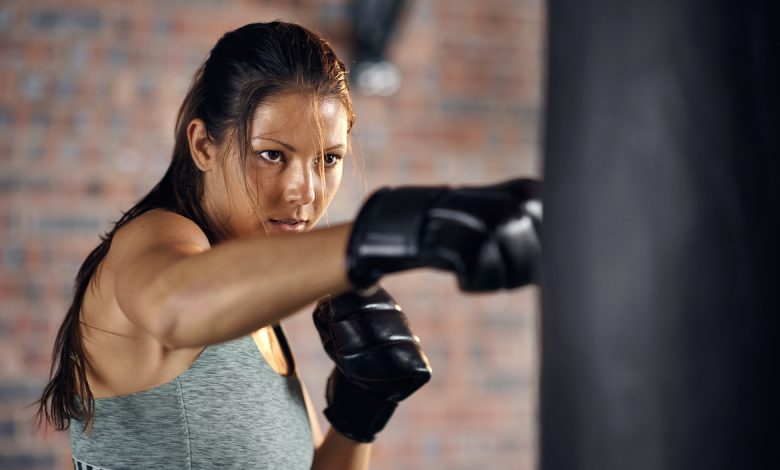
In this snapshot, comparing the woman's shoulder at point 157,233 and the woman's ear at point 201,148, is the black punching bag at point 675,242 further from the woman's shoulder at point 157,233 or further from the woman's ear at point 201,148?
the woman's ear at point 201,148

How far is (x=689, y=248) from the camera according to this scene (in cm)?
48

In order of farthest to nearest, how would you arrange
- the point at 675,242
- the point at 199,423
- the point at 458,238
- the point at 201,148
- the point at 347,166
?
1. the point at 347,166
2. the point at 201,148
3. the point at 199,423
4. the point at 458,238
5. the point at 675,242

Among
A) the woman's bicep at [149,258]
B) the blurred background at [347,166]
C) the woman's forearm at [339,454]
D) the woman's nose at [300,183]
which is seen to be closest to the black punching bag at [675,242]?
the woman's bicep at [149,258]

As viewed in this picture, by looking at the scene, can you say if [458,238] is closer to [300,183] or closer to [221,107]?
[300,183]

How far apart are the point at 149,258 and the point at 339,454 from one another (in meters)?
0.73

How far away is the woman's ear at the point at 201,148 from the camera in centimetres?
109

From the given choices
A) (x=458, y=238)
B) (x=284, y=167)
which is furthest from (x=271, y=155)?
(x=458, y=238)

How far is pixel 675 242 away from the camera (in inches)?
19.2

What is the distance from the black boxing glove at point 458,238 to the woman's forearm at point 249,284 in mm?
23

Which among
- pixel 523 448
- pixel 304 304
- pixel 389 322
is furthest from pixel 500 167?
pixel 304 304

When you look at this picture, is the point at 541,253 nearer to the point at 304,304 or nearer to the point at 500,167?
the point at 304,304

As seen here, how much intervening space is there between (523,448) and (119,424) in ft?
8.98

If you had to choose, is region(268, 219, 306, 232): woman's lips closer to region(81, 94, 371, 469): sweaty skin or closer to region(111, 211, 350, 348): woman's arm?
region(81, 94, 371, 469): sweaty skin

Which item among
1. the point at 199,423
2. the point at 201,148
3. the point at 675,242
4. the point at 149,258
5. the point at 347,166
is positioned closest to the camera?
the point at 675,242
